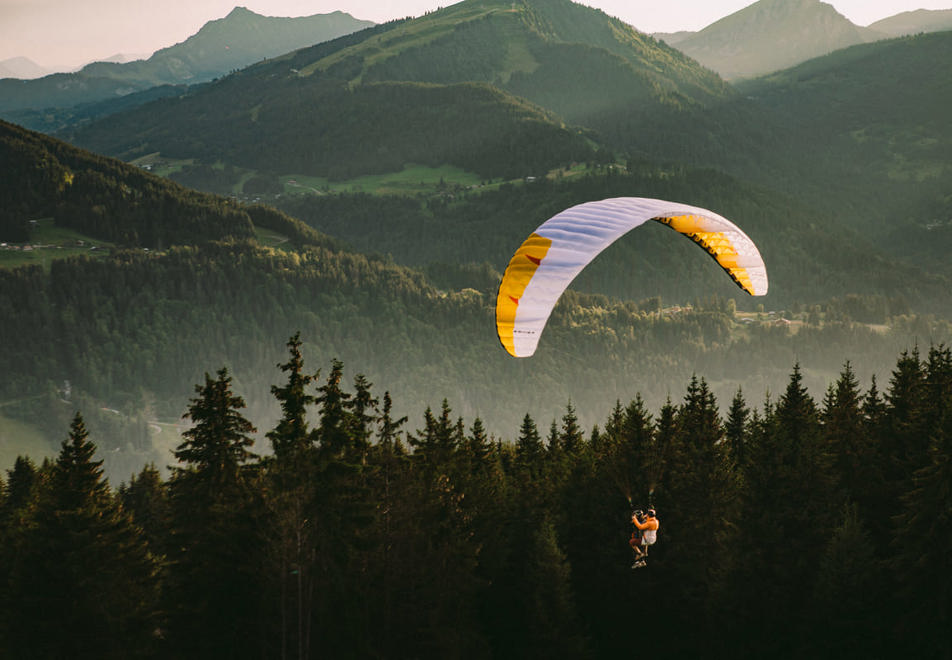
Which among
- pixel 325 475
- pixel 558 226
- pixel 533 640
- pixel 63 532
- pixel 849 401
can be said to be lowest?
pixel 533 640

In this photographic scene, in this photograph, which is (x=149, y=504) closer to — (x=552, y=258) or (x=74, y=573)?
(x=74, y=573)

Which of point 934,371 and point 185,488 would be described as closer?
point 185,488

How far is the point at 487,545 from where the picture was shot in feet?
153

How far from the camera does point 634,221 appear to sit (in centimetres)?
3319

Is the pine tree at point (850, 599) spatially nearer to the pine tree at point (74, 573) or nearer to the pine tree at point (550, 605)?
the pine tree at point (550, 605)

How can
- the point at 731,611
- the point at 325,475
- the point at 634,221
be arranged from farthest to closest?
the point at 731,611 < the point at 325,475 < the point at 634,221

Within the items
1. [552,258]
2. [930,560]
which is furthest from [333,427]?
[930,560]

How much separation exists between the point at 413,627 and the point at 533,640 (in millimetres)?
5945

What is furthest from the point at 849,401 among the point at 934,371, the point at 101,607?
the point at 101,607

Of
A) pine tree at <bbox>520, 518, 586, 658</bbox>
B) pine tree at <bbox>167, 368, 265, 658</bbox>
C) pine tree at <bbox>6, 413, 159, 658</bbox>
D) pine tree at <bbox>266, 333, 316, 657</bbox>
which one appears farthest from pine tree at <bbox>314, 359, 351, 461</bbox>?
pine tree at <bbox>520, 518, 586, 658</bbox>

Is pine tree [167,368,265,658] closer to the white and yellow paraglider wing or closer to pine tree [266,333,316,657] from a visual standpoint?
pine tree [266,333,316,657]

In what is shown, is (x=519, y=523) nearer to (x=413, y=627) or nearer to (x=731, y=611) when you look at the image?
(x=413, y=627)

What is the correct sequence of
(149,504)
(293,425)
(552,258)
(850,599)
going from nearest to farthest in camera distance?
(552,258)
(850,599)
(293,425)
(149,504)

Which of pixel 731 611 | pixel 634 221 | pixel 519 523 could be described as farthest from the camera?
pixel 519 523
